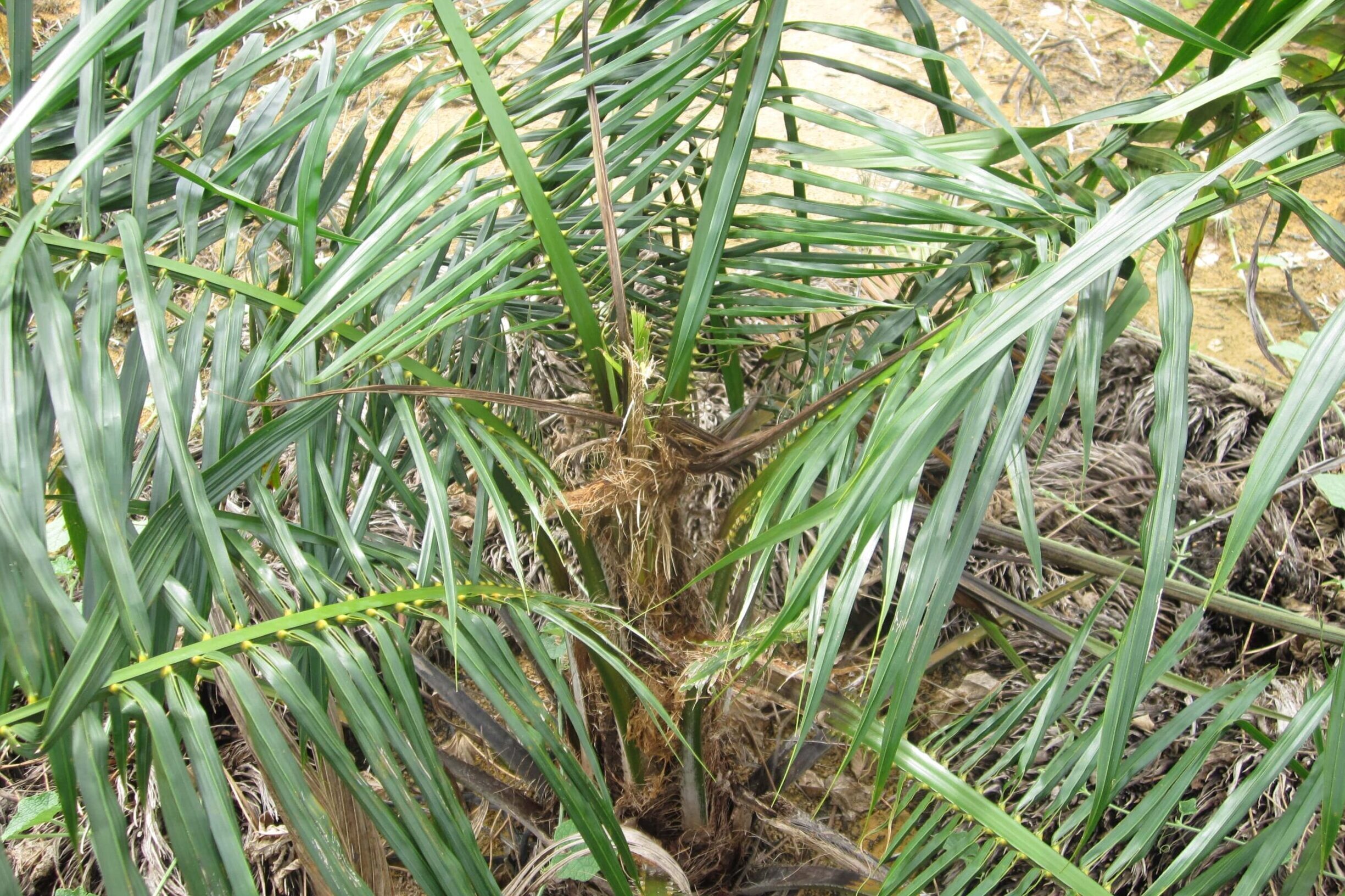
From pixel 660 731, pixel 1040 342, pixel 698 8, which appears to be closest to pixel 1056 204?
pixel 1040 342

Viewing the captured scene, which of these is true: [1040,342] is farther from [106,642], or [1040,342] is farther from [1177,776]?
[106,642]

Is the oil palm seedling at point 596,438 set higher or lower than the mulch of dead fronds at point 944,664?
higher

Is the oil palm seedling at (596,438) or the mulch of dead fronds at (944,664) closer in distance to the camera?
the oil palm seedling at (596,438)

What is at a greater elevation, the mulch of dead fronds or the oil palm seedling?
the oil palm seedling

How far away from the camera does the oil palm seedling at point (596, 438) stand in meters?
0.45

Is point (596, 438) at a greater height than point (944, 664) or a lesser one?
greater

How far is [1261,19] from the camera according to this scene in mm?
596

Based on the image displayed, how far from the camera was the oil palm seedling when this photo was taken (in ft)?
1.48

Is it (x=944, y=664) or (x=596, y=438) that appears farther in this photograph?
(x=944, y=664)

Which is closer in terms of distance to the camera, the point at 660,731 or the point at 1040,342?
the point at 1040,342

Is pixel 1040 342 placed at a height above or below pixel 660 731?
above

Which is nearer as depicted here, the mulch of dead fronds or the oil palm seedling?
the oil palm seedling

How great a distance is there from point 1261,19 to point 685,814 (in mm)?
703

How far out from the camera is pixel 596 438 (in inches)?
29.8
